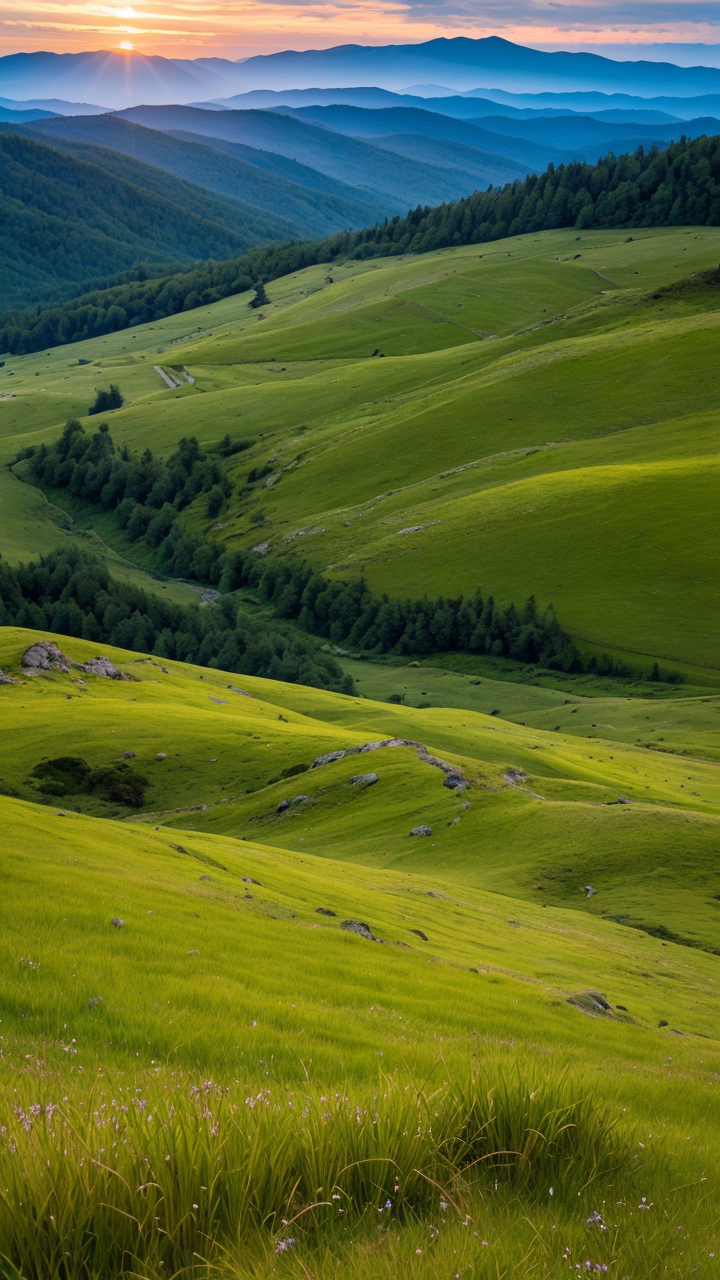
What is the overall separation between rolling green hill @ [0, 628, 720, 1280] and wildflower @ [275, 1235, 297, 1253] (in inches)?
3.4

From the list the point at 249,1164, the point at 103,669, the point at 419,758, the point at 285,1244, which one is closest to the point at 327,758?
the point at 419,758

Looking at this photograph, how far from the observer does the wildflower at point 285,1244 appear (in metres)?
4.97

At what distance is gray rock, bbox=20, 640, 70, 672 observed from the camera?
81250mm

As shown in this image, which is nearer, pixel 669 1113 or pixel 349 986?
pixel 669 1113

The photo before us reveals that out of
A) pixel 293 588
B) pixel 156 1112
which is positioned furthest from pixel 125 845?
pixel 293 588

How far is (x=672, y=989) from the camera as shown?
38.3m

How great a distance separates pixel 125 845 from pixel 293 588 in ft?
474

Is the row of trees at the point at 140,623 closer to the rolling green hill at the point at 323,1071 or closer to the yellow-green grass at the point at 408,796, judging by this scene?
the yellow-green grass at the point at 408,796

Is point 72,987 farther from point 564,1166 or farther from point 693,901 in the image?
point 693,901

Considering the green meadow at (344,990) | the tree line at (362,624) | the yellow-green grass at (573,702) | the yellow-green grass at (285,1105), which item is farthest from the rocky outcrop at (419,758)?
the tree line at (362,624)

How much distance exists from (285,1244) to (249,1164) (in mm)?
434

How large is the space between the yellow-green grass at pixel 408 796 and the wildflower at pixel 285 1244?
155 feet

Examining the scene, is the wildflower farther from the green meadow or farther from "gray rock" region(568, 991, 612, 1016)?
"gray rock" region(568, 991, 612, 1016)

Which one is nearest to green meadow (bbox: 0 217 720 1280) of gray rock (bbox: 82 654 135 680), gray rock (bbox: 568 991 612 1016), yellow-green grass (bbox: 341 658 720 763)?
gray rock (bbox: 568 991 612 1016)
